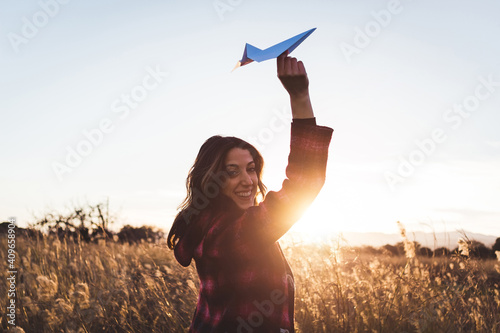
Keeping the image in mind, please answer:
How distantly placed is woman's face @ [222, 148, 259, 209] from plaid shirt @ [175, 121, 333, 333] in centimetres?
6

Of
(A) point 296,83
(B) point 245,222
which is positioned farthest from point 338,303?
(A) point 296,83

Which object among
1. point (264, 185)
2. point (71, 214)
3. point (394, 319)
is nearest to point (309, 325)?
point (394, 319)

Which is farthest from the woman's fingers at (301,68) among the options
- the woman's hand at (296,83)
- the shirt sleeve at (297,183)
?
the shirt sleeve at (297,183)

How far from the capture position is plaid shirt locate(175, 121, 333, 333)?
1.87 metres

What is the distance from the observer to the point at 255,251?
6.82ft

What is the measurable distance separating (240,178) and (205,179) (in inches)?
7.9

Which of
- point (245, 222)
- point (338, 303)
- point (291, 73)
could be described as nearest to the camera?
point (291, 73)

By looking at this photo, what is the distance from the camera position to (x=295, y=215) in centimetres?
186

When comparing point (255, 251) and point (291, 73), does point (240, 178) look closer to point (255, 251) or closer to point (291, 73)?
point (255, 251)

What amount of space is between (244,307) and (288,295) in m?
0.26

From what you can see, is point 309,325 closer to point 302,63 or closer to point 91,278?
point 302,63

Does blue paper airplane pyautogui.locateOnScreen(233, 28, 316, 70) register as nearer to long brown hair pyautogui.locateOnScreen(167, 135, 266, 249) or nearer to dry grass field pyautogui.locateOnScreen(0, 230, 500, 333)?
long brown hair pyautogui.locateOnScreen(167, 135, 266, 249)

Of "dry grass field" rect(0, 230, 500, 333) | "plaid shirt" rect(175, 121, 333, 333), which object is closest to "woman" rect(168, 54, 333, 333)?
"plaid shirt" rect(175, 121, 333, 333)

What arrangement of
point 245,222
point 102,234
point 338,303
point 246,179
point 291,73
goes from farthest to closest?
1. point 102,234
2. point 338,303
3. point 246,179
4. point 245,222
5. point 291,73
